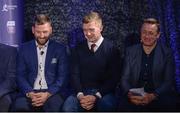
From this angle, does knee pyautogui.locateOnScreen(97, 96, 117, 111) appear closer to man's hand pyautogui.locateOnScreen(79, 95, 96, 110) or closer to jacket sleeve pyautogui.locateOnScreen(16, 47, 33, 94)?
man's hand pyautogui.locateOnScreen(79, 95, 96, 110)

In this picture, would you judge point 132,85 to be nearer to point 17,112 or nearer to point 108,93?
point 108,93

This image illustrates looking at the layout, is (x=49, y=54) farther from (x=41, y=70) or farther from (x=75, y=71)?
(x=75, y=71)

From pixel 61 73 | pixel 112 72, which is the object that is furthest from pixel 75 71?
pixel 112 72

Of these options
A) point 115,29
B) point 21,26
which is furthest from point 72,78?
point 115,29

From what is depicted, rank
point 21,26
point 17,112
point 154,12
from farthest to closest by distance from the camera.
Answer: point 154,12 < point 21,26 < point 17,112

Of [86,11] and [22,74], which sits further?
[86,11]

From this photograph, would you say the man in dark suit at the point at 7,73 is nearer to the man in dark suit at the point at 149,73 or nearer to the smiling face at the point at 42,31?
the smiling face at the point at 42,31

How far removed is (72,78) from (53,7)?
1.99 meters

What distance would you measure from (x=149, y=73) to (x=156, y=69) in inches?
4.0

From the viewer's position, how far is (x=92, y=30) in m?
4.79

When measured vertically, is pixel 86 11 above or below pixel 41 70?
above

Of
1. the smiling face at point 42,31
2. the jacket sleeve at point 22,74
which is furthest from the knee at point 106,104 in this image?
the smiling face at point 42,31

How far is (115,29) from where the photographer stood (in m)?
6.56

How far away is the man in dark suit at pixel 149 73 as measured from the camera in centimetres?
461
